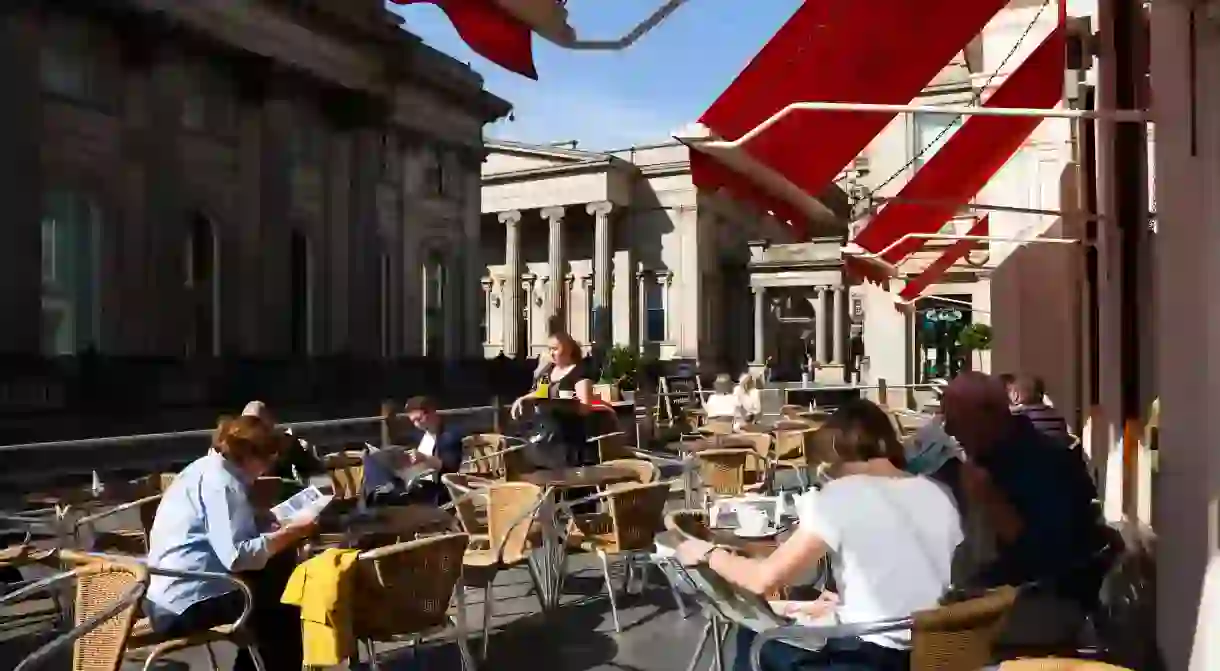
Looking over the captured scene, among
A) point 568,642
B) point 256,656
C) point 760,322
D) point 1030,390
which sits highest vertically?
point 760,322

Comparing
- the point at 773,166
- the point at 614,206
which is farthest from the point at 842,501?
the point at 614,206

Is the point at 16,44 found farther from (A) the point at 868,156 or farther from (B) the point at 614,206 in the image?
(B) the point at 614,206

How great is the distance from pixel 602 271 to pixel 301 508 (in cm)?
4652

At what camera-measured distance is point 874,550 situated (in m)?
3.31

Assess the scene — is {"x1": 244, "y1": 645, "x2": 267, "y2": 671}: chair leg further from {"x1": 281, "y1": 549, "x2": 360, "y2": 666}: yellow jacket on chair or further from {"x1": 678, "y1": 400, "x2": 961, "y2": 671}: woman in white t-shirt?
{"x1": 678, "y1": 400, "x2": 961, "y2": 671}: woman in white t-shirt

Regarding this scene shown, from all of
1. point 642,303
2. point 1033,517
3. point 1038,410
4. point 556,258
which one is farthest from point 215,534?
point 642,303

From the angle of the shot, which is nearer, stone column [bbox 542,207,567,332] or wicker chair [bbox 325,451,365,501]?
wicker chair [bbox 325,451,365,501]

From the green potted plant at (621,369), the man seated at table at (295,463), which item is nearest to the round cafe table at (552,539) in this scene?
the man seated at table at (295,463)

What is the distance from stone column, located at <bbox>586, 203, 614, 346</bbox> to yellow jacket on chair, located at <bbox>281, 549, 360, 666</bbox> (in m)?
45.4

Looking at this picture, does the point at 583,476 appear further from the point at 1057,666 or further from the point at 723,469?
the point at 1057,666

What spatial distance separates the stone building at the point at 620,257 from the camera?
5147 cm

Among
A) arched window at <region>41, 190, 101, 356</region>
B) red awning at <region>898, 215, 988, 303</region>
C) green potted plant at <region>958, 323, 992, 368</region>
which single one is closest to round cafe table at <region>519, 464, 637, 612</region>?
red awning at <region>898, 215, 988, 303</region>

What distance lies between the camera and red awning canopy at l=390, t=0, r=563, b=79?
3764mm

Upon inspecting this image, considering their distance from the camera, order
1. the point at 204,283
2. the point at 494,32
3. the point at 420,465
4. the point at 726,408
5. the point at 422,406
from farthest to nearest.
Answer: the point at 204,283, the point at 726,408, the point at 422,406, the point at 420,465, the point at 494,32
